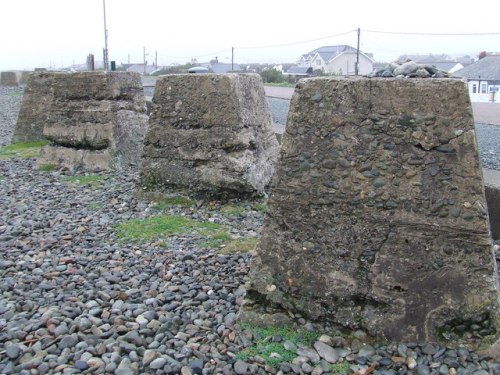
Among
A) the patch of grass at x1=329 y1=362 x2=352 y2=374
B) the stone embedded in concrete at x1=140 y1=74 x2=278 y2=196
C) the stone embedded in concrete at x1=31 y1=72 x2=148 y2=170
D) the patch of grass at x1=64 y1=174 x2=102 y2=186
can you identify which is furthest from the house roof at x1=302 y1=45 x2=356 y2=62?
the patch of grass at x1=329 y1=362 x2=352 y2=374

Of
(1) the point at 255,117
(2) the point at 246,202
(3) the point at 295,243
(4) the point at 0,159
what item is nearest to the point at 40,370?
(3) the point at 295,243

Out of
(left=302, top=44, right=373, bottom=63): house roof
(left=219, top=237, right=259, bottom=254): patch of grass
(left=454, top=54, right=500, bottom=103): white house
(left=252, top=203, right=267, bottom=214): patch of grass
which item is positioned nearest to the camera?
(left=219, top=237, right=259, bottom=254): patch of grass

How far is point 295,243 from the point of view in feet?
12.1

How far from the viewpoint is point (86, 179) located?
8477 mm

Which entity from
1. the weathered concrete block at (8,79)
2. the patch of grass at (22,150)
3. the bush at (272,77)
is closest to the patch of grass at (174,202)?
the patch of grass at (22,150)

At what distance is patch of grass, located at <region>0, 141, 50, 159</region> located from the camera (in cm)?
1077

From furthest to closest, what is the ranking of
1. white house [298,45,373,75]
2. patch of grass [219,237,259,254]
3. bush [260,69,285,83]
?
white house [298,45,373,75] → bush [260,69,285,83] → patch of grass [219,237,259,254]

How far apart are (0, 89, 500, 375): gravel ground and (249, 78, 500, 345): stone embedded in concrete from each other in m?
0.20

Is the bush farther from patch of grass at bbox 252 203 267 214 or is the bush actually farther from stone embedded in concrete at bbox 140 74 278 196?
patch of grass at bbox 252 203 267 214

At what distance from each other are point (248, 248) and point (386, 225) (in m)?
1.89

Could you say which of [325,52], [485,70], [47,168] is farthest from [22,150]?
[325,52]

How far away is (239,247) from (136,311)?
1432 millimetres

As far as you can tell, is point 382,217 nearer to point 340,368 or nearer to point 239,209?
point 340,368

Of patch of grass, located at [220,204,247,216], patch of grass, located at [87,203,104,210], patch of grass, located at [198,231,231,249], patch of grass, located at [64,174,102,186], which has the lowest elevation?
patch of grass, located at [198,231,231,249]
